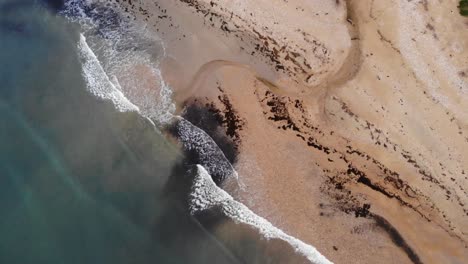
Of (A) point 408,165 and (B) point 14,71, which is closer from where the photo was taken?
(A) point 408,165

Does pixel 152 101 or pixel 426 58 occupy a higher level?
pixel 426 58

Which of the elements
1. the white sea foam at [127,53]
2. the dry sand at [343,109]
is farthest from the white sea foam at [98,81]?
the dry sand at [343,109]

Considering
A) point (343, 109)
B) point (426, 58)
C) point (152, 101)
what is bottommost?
point (152, 101)

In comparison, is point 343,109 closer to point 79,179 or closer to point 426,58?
point 426,58

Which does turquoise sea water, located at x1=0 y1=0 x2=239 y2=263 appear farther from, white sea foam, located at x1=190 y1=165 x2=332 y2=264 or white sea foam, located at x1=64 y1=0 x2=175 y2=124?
white sea foam, located at x1=64 y1=0 x2=175 y2=124

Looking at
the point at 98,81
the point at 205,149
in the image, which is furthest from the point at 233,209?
the point at 98,81

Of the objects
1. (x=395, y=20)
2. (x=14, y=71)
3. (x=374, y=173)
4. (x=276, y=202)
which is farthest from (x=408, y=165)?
(x=14, y=71)

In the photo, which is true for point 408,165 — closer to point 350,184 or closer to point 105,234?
point 350,184
